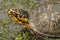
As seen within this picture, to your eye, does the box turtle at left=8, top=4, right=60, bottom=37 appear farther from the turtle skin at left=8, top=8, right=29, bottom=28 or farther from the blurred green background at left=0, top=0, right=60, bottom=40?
the blurred green background at left=0, top=0, right=60, bottom=40

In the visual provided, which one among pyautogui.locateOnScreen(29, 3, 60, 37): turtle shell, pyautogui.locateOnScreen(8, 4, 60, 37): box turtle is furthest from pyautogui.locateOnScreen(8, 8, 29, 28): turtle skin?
pyautogui.locateOnScreen(29, 3, 60, 37): turtle shell

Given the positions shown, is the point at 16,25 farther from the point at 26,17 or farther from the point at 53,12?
the point at 53,12

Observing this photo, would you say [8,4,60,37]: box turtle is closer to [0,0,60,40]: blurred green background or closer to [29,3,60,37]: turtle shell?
[29,3,60,37]: turtle shell

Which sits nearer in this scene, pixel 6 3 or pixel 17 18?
pixel 17 18

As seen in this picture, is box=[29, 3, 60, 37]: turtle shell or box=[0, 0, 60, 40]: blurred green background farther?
box=[0, 0, 60, 40]: blurred green background

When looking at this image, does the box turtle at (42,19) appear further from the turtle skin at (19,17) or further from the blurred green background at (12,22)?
the blurred green background at (12,22)

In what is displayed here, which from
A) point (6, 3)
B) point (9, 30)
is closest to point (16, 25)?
point (9, 30)
